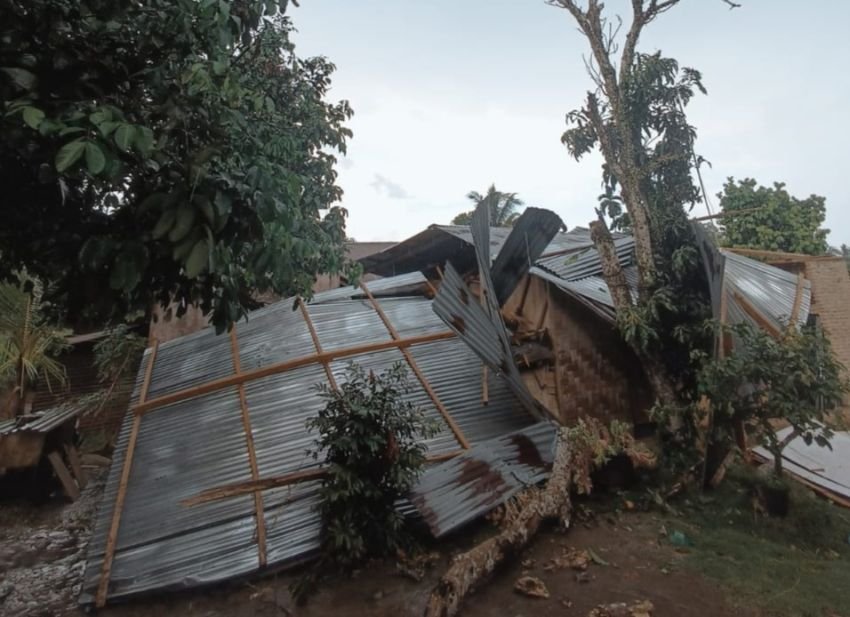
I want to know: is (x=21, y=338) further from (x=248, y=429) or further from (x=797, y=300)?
(x=797, y=300)

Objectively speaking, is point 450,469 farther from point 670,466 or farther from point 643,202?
point 643,202

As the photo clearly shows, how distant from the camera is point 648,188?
6297mm

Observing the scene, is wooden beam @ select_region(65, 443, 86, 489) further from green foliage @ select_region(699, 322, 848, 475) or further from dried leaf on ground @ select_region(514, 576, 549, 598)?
green foliage @ select_region(699, 322, 848, 475)

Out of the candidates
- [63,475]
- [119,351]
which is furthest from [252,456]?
[119,351]

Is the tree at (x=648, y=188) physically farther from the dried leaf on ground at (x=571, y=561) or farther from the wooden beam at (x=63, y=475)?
the wooden beam at (x=63, y=475)

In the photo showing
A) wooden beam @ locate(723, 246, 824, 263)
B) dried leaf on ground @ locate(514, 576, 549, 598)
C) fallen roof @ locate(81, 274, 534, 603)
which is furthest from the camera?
wooden beam @ locate(723, 246, 824, 263)

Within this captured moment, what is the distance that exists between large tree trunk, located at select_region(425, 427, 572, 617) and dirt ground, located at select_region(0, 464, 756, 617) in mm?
122

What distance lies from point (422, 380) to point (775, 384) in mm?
3167

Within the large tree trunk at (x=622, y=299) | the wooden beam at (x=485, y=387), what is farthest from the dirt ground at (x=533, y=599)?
the wooden beam at (x=485, y=387)

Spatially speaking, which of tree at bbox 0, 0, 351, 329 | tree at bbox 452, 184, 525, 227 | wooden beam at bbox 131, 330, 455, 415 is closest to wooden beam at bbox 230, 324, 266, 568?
wooden beam at bbox 131, 330, 455, 415

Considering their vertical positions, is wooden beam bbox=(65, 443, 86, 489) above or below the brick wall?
below

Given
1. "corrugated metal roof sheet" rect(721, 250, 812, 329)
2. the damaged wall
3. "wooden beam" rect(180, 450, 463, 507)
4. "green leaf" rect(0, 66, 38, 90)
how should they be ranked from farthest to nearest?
the damaged wall
"corrugated metal roof sheet" rect(721, 250, 812, 329)
"wooden beam" rect(180, 450, 463, 507)
"green leaf" rect(0, 66, 38, 90)

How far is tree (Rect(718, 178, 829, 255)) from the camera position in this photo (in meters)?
8.58

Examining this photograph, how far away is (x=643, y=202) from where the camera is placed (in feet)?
17.3
